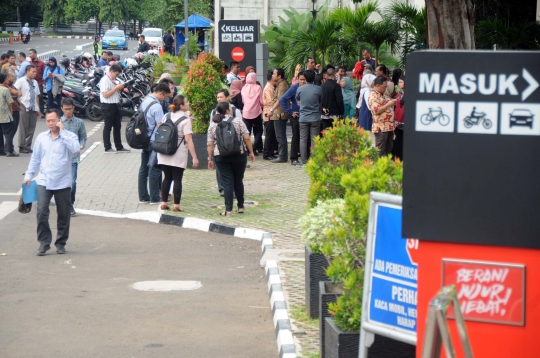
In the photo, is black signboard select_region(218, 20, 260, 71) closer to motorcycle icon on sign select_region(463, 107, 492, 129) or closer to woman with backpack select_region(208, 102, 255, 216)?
woman with backpack select_region(208, 102, 255, 216)

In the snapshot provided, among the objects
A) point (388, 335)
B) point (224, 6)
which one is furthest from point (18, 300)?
point (224, 6)

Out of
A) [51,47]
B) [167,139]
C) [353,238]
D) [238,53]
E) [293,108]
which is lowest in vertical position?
[353,238]

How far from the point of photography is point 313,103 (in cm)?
1619

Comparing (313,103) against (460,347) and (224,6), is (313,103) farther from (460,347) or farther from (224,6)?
(224,6)

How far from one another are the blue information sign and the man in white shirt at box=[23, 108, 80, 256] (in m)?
6.29

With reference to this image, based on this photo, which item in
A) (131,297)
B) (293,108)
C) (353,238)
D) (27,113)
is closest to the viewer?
(353,238)

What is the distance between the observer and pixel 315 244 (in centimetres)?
735

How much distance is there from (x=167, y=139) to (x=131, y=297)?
399 centimetres

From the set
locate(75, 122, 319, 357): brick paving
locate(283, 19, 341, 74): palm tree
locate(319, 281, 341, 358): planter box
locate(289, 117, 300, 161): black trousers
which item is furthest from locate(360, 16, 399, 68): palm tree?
locate(319, 281, 341, 358): planter box

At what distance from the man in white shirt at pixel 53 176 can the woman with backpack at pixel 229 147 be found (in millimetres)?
2165

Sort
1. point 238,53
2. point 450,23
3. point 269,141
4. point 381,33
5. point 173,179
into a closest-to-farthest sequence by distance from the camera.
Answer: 1. point 450,23
2. point 173,179
3. point 269,141
4. point 381,33
5. point 238,53

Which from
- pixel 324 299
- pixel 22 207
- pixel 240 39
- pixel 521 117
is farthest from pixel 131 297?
pixel 240 39

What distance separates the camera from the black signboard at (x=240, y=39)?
22.8 m

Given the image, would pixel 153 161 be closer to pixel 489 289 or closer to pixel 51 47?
pixel 489 289
